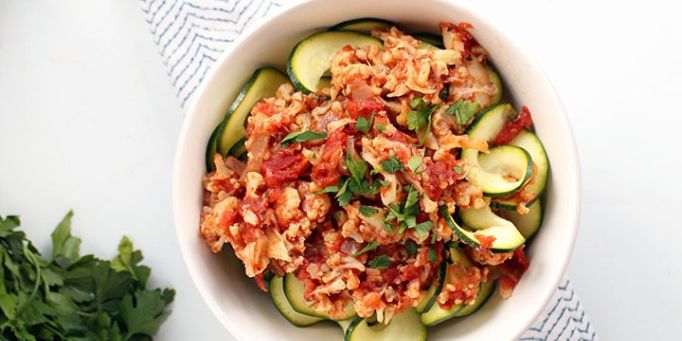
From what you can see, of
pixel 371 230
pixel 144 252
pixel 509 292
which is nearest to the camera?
pixel 371 230

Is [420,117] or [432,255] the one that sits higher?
[420,117]

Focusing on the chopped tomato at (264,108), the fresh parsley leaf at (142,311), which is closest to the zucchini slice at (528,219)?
the chopped tomato at (264,108)

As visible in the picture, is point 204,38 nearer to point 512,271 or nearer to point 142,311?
point 142,311

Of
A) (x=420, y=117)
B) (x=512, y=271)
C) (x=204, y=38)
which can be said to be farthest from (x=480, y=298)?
(x=204, y=38)

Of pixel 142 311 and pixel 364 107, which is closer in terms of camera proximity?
pixel 364 107

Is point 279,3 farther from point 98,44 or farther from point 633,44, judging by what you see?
point 633,44

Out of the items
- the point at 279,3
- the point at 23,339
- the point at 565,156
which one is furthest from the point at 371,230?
the point at 23,339
